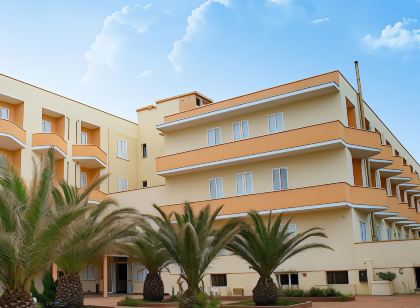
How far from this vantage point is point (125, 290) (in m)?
40.4

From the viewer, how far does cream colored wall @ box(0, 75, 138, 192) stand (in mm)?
35719

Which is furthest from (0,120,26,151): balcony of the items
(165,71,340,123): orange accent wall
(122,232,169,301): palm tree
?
(122,232,169,301): palm tree

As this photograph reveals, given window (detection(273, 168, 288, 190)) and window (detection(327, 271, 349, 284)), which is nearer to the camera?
window (detection(327, 271, 349, 284))

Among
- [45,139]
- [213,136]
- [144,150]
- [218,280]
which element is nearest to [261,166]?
[213,136]

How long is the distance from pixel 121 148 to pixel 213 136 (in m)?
10.7

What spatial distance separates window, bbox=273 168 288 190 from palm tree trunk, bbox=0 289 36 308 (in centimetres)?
2096

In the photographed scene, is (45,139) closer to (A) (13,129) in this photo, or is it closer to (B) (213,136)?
(A) (13,129)

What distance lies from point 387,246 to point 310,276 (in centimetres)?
499

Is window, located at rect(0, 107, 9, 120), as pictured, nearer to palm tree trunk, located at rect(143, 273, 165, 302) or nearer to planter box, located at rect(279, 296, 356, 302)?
palm tree trunk, located at rect(143, 273, 165, 302)

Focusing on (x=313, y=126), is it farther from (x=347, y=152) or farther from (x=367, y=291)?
(x=367, y=291)

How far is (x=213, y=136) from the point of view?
3788 centimetres

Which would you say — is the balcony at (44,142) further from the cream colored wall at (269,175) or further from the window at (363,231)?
the window at (363,231)

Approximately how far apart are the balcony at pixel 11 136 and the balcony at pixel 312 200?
14620mm

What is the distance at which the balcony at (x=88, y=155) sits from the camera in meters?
39.8
